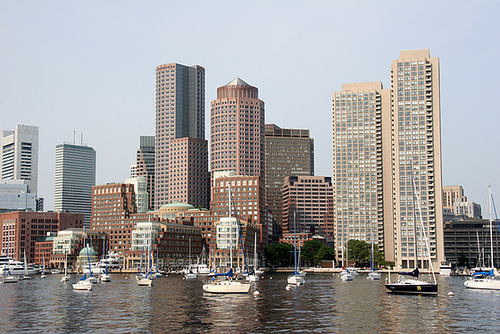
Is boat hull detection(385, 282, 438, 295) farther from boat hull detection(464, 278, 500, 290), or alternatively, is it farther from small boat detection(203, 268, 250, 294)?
small boat detection(203, 268, 250, 294)

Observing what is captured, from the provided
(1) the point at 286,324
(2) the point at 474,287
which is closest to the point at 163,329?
(1) the point at 286,324

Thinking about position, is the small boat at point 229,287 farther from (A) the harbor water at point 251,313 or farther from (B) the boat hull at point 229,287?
(A) the harbor water at point 251,313

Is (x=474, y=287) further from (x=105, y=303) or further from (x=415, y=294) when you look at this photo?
(x=105, y=303)

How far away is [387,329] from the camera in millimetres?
79188

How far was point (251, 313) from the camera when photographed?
95.9 m

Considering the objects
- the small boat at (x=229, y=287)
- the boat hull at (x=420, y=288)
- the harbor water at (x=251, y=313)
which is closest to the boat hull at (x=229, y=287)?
the small boat at (x=229, y=287)

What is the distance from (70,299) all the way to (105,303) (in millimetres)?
14995

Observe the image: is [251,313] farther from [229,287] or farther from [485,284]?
[485,284]

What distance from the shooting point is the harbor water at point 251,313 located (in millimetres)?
80312

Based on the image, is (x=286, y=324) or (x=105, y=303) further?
(x=105, y=303)

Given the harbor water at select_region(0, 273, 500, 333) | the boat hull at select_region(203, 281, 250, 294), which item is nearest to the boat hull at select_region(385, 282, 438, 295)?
the harbor water at select_region(0, 273, 500, 333)

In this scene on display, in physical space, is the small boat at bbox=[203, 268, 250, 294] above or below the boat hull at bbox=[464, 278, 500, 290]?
above

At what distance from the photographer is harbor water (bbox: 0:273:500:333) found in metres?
80.3

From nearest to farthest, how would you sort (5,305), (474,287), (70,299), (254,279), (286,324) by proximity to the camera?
(286,324) → (5,305) → (70,299) → (474,287) → (254,279)
